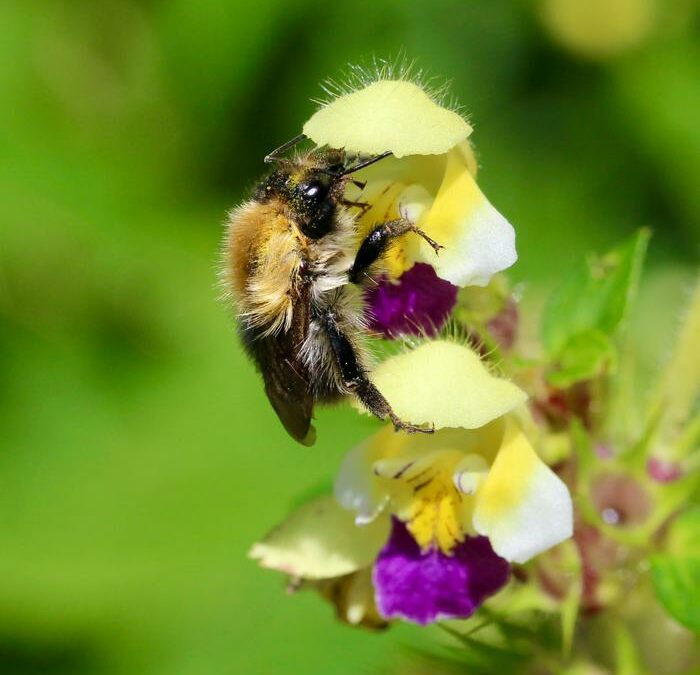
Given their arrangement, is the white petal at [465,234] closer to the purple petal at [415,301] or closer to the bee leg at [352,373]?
the purple petal at [415,301]

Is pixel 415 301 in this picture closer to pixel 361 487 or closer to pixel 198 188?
pixel 361 487

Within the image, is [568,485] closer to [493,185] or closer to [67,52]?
[493,185]

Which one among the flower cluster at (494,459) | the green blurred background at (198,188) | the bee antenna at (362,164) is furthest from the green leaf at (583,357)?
the green blurred background at (198,188)

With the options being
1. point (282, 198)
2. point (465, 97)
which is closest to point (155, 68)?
point (465, 97)

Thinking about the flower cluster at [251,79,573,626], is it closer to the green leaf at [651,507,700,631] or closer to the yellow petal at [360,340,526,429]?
the yellow petal at [360,340,526,429]

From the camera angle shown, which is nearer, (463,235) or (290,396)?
(463,235)

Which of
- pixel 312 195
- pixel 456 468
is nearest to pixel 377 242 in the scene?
pixel 312 195
